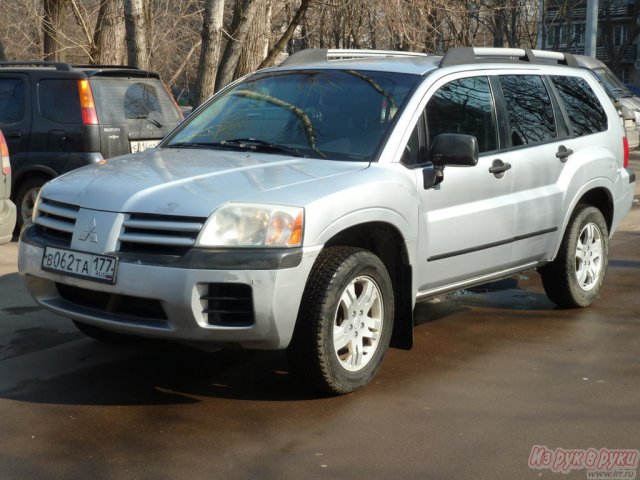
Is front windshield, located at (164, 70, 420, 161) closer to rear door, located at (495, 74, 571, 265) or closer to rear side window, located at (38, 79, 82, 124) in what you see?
rear door, located at (495, 74, 571, 265)

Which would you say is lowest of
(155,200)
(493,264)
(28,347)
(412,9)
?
(28,347)

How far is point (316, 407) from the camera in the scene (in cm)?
507

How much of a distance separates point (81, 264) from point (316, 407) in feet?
4.41

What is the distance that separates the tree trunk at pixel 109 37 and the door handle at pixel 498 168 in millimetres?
11132

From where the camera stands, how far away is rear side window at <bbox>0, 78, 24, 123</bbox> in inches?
412

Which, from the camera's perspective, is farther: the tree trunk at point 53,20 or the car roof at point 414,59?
the tree trunk at point 53,20

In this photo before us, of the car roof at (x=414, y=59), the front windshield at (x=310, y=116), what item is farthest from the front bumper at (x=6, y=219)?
the car roof at (x=414, y=59)

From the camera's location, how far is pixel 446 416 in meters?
4.94

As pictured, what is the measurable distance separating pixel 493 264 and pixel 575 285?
1.12 meters

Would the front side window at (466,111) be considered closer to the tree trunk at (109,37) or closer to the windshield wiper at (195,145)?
the windshield wiper at (195,145)

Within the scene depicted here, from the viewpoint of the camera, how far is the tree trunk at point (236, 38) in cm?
1336

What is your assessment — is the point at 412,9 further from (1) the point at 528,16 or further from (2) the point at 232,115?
(1) the point at 528,16

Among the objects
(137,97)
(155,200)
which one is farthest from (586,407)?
(137,97)

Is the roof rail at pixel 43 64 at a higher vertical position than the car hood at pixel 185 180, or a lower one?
higher
